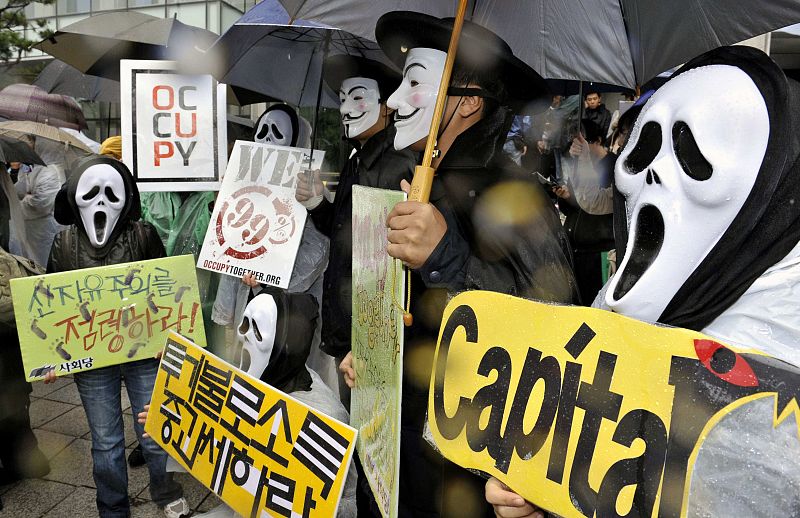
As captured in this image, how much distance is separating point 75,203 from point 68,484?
1.71 meters

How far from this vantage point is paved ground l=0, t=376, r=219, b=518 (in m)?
3.16

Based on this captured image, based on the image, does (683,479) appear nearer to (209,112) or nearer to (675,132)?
(675,132)

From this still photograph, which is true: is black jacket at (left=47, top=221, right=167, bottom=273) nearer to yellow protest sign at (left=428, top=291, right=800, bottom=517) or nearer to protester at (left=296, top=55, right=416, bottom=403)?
protester at (left=296, top=55, right=416, bottom=403)

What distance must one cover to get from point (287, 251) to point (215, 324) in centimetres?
99

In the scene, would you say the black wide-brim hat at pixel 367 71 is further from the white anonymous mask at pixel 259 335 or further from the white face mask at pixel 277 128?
the white anonymous mask at pixel 259 335

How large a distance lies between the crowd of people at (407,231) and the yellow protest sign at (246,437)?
23cm

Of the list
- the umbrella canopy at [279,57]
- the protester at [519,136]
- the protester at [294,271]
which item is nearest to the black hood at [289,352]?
the protester at [294,271]

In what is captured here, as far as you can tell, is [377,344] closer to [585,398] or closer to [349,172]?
[585,398]

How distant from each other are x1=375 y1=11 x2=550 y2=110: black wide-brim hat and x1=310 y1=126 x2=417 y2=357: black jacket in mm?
959

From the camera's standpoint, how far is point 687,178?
3.18ft

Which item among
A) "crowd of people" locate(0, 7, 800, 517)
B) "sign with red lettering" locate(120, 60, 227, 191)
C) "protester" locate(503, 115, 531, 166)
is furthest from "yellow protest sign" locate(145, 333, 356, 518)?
"protester" locate(503, 115, 531, 166)

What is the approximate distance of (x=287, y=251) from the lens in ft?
9.87

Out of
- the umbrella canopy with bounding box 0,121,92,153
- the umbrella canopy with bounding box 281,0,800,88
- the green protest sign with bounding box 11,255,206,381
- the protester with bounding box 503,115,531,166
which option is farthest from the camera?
the umbrella canopy with bounding box 0,121,92,153

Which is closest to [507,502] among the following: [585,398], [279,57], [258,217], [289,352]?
[585,398]
